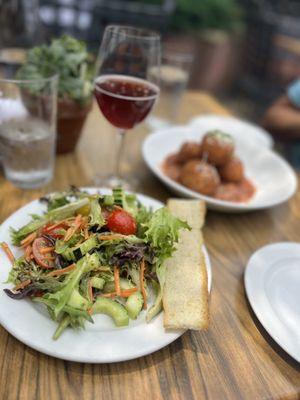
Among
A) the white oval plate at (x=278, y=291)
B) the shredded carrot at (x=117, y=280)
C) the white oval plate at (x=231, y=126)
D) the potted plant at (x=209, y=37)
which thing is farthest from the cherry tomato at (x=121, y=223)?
the potted plant at (x=209, y=37)

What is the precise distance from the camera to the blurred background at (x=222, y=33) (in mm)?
3463

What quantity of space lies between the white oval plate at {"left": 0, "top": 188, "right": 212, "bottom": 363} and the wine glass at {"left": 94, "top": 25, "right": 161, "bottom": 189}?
674 millimetres

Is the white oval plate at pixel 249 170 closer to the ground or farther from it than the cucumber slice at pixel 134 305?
closer to the ground

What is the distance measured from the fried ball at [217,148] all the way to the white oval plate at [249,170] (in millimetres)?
188

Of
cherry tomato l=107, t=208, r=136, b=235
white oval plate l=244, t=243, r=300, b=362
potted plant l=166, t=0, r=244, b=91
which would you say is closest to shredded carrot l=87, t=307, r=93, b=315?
cherry tomato l=107, t=208, r=136, b=235

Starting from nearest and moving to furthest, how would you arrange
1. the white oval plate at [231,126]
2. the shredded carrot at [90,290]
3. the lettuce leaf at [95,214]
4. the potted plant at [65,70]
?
1. the shredded carrot at [90,290]
2. the lettuce leaf at [95,214]
3. the potted plant at [65,70]
4. the white oval plate at [231,126]

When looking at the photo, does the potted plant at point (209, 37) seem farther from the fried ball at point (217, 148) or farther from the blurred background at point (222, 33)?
the fried ball at point (217, 148)

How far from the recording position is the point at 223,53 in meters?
5.79

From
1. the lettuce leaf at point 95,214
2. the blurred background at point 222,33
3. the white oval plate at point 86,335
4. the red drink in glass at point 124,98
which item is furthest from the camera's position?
the blurred background at point 222,33

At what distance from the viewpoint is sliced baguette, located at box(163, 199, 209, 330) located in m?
0.81

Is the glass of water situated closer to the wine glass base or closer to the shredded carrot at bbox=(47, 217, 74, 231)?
the wine glass base

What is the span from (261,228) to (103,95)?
2.40 ft

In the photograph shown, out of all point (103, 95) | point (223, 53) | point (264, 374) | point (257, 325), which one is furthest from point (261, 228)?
point (223, 53)

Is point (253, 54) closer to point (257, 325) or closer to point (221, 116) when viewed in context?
point (221, 116)
